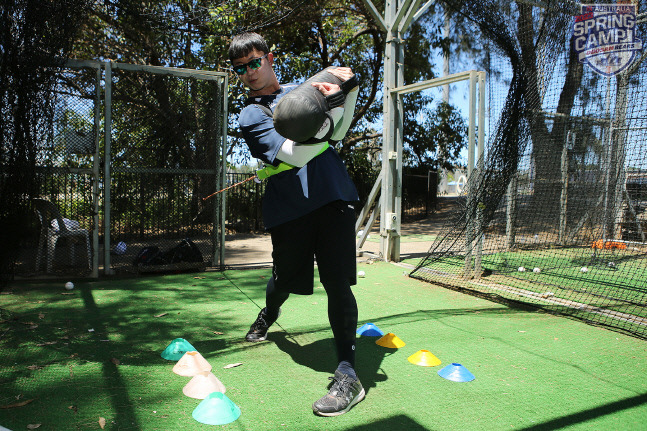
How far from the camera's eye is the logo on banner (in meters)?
4.56

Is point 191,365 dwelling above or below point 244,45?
below

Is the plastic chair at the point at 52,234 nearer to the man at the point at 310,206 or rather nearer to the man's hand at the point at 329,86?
the man at the point at 310,206

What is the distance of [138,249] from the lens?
7094mm

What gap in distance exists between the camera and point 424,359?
323cm

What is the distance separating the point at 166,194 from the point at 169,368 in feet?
15.4

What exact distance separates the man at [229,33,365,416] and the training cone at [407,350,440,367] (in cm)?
69

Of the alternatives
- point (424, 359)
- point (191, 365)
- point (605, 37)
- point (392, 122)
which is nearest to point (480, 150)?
point (605, 37)

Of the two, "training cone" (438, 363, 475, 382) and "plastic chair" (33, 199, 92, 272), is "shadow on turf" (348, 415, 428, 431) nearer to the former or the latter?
"training cone" (438, 363, 475, 382)

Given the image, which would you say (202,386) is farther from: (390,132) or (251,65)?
(390,132)

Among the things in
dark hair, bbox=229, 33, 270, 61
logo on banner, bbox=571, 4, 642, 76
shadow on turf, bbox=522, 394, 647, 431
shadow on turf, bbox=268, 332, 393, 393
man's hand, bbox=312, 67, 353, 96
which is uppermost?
logo on banner, bbox=571, 4, 642, 76

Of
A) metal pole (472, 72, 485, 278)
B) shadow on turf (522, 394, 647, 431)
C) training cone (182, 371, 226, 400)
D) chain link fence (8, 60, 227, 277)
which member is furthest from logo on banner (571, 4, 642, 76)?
training cone (182, 371, 226, 400)

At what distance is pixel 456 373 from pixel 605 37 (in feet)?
12.5

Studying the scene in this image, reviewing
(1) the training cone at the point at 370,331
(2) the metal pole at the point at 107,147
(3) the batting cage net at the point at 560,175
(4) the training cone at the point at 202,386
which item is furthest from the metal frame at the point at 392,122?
(4) the training cone at the point at 202,386

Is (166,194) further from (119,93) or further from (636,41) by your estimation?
(636,41)
